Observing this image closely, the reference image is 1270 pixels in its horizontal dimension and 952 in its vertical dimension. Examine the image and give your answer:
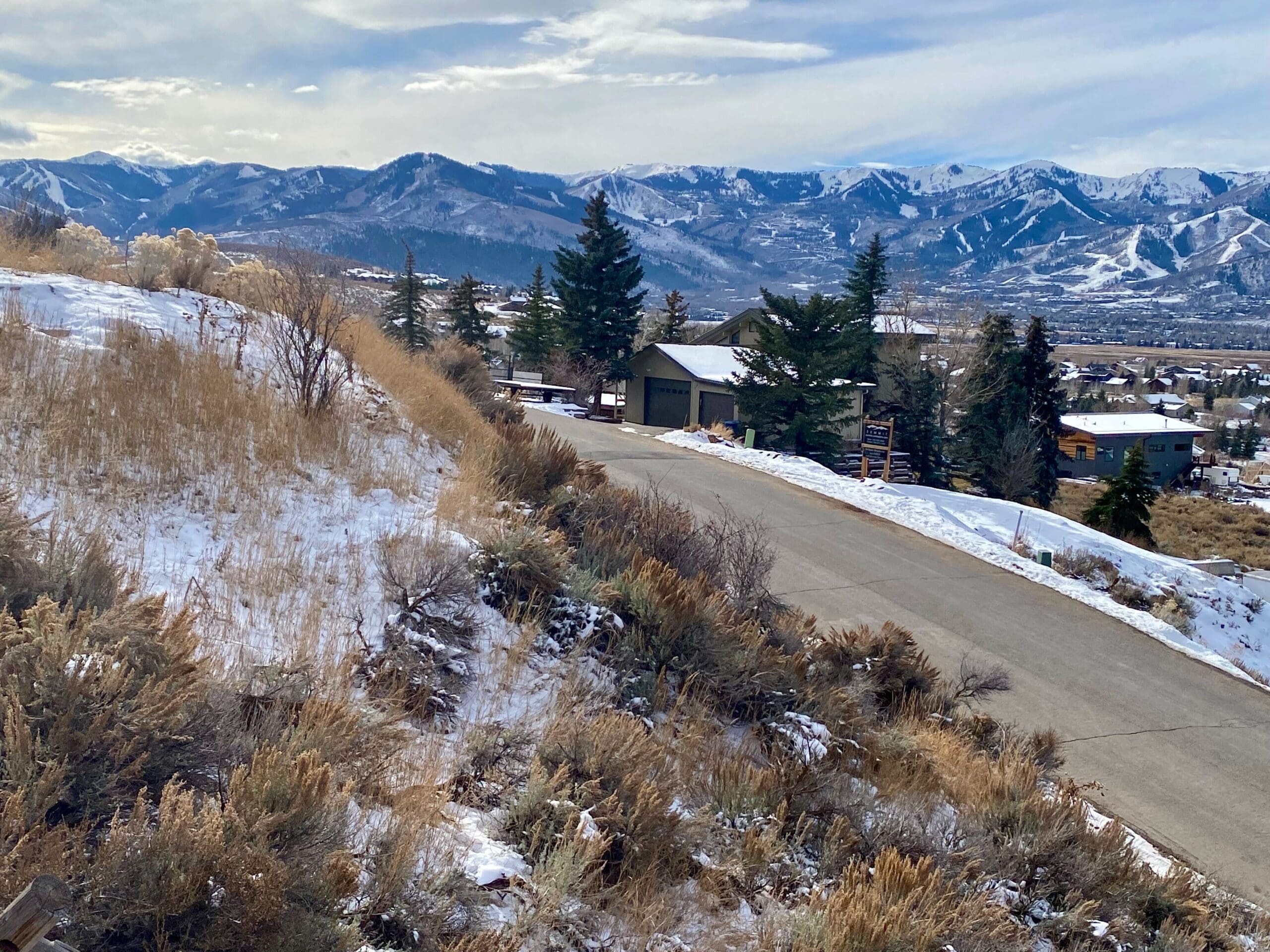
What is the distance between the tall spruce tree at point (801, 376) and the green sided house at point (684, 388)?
3.29m

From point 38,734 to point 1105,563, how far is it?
1585 cm

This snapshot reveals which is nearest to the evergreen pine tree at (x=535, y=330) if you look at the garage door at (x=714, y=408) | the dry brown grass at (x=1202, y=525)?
the garage door at (x=714, y=408)

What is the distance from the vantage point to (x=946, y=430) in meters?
38.3

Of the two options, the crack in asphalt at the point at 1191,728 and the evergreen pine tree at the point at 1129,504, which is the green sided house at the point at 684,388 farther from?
the crack in asphalt at the point at 1191,728

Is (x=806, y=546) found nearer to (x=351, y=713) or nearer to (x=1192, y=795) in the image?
(x=1192, y=795)

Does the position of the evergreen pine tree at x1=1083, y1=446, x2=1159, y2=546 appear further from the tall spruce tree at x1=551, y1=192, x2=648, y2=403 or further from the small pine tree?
the small pine tree

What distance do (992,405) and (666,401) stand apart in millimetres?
13077

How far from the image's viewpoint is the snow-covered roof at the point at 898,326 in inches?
1581

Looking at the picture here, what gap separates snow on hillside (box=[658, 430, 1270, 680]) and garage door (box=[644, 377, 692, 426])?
17915mm

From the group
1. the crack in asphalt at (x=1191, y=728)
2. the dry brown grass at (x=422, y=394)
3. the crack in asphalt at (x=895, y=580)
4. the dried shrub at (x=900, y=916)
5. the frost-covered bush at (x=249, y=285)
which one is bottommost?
the crack in asphalt at (x=1191, y=728)

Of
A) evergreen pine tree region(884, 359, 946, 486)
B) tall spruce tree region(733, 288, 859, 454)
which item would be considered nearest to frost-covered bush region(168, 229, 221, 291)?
tall spruce tree region(733, 288, 859, 454)

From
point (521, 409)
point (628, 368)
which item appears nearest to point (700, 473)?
point (521, 409)

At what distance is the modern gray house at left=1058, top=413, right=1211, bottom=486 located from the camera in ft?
223

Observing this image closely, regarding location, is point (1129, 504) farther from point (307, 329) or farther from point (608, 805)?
point (608, 805)
